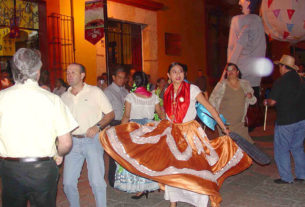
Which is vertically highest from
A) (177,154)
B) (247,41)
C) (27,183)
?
(247,41)

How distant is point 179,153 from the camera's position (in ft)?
14.7

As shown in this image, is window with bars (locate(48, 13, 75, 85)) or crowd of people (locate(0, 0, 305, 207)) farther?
window with bars (locate(48, 13, 75, 85))

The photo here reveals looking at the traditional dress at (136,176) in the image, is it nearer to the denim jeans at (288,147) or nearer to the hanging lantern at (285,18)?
the denim jeans at (288,147)

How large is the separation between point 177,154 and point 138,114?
146 cm

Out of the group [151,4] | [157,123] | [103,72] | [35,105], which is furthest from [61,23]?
[35,105]

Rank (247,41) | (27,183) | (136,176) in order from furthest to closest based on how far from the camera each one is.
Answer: (247,41) → (136,176) → (27,183)

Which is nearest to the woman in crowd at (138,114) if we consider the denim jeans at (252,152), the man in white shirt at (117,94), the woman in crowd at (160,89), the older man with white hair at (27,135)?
the man in white shirt at (117,94)

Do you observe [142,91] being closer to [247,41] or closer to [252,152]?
[252,152]

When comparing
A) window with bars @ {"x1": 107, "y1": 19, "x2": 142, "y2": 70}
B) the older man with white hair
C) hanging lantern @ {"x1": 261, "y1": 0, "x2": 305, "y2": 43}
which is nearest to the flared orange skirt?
the older man with white hair

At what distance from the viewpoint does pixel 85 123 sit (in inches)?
180

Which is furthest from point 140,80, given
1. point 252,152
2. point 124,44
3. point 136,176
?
point 124,44

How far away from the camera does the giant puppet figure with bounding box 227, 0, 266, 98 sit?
25.3ft

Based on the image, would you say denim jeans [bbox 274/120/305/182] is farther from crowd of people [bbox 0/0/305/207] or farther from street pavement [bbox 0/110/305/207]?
street pavement [bbox 0/110/305/207]

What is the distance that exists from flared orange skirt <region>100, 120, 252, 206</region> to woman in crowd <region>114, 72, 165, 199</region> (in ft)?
1.98
